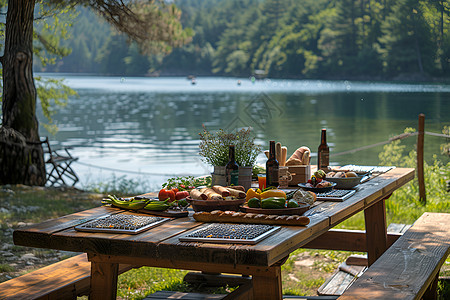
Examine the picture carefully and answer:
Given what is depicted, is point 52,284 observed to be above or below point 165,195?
below

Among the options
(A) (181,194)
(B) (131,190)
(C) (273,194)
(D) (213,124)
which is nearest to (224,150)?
(A) (181,194)

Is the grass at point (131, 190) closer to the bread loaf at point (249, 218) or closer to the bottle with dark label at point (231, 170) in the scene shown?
the bottle with dark label at point (231, 170)

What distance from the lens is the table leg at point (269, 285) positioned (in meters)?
2.23

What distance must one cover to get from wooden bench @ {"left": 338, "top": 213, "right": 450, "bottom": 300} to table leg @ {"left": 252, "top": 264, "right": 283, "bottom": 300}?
0.30 metres

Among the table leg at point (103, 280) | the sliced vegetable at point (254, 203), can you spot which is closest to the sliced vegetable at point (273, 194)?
the sliced vegetable at point (254, 203)

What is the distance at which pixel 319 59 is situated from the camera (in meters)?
52.7

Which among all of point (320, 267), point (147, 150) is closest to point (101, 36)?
point (147, 150)

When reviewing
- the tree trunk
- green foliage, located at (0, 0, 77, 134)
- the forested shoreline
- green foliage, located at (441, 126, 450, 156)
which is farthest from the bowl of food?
the forested shoreline

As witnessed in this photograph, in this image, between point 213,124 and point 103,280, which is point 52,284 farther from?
point 213,124

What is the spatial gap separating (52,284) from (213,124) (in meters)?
28.2

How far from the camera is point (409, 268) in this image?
283 centimetres

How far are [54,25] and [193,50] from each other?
63704 mm

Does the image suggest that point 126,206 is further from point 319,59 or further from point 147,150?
point 319,59

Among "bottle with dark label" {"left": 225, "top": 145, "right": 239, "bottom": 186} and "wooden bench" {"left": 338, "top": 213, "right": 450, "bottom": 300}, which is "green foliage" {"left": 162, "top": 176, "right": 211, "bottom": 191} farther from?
"wooden bench" {"left": 338, "top": 213, "right": 450, "bottom": 300}
